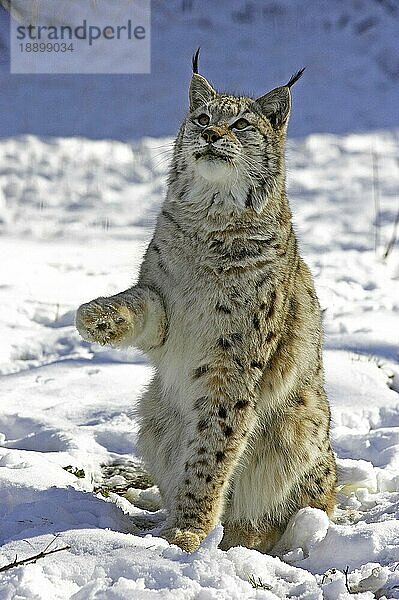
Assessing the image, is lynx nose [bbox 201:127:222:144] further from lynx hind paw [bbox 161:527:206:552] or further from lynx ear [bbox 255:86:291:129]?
lynx hind paw [bbox 161:527:206:552]

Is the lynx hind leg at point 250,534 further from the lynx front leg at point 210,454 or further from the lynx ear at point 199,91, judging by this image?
the lynx ear at point 199,91

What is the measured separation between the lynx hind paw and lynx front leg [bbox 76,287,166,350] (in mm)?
653

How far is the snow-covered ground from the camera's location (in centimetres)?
288

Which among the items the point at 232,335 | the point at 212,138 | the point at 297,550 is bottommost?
the point at 297,550

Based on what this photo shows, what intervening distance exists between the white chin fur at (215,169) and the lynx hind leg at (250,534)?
1.25m

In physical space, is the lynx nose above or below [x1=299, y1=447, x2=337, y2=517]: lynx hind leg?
above

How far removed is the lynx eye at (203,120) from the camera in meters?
3.78

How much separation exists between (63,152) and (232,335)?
525 cm

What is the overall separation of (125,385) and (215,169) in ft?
5.89

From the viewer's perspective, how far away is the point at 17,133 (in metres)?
8.55

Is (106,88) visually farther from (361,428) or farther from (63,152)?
(361,428)

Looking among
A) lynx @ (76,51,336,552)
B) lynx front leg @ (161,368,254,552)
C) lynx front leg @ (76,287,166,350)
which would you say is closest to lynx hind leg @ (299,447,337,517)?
lynx @ (76,51,336,552)

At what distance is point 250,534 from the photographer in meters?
3.73

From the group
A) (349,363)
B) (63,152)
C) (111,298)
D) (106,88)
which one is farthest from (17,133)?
(111,298)
